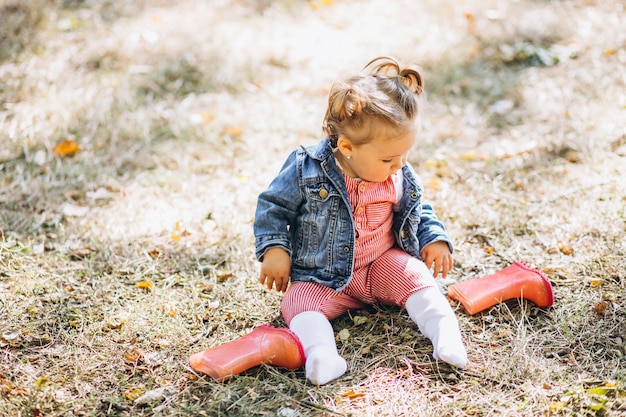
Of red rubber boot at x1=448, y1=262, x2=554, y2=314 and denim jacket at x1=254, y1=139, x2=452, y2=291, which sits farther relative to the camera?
red rubber boot at x1=448, y1=262, x2=554, y2=314

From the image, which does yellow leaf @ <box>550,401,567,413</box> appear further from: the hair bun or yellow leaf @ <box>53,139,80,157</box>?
yellow leaf @ <box>53,139,80,157</box>

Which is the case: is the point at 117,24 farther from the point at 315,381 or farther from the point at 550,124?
the point at 315,381

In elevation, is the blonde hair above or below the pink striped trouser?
above

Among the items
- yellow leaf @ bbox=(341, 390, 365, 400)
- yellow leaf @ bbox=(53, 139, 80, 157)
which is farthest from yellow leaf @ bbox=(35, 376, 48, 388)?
yellow leaf @ bbox=(53, 139, 80, 157)

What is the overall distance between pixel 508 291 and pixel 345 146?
0.99 meters

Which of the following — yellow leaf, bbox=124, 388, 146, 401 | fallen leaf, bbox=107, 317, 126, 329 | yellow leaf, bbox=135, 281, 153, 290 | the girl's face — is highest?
the girl's face

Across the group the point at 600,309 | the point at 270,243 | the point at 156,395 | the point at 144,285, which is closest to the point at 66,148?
the point at 144,285

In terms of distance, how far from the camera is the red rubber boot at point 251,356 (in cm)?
242

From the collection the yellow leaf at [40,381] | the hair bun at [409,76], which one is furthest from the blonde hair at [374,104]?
the yellow leaf at [40,381]

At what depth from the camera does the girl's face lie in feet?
8.00

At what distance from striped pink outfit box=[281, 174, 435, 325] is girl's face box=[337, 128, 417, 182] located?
88mm

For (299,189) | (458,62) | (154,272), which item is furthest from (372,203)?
(458,62)

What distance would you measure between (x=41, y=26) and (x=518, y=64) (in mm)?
3987

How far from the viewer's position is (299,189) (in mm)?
2627
